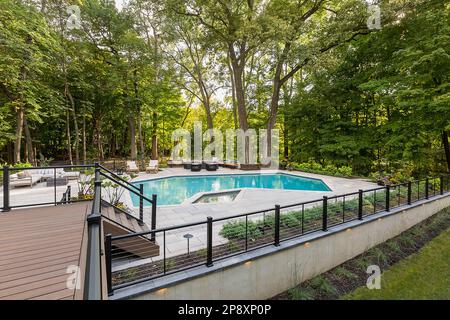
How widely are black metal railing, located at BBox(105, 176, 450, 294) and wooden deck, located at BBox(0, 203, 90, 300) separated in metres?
0.53

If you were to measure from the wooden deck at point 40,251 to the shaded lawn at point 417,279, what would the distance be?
4.65m

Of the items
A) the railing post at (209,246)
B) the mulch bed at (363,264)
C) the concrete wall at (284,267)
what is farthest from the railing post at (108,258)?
the mulch bed at (363,264)

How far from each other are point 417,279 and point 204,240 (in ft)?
15.0

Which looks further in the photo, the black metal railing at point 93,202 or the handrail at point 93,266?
the black metal railing at point 93,202

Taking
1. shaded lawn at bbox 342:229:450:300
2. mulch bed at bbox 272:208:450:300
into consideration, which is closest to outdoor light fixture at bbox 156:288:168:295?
mulch bed at bbox 272:208:450:300

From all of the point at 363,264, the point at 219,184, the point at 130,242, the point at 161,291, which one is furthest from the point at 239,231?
the point at 219,184

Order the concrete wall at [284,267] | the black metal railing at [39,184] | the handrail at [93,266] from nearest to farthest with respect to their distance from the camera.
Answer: the handrail at [93,266], the concrete wall at [284,267], the black metal railing at [39,184]

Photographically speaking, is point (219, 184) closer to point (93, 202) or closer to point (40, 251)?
point (93, 202)

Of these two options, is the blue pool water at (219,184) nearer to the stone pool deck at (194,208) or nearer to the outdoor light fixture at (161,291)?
the stone pool deck at (194,208)

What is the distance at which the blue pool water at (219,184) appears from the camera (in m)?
11.4

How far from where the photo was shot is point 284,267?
14.1ft

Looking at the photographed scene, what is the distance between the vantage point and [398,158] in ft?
43.5

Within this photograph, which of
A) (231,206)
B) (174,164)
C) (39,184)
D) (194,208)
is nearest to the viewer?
(194,208)
